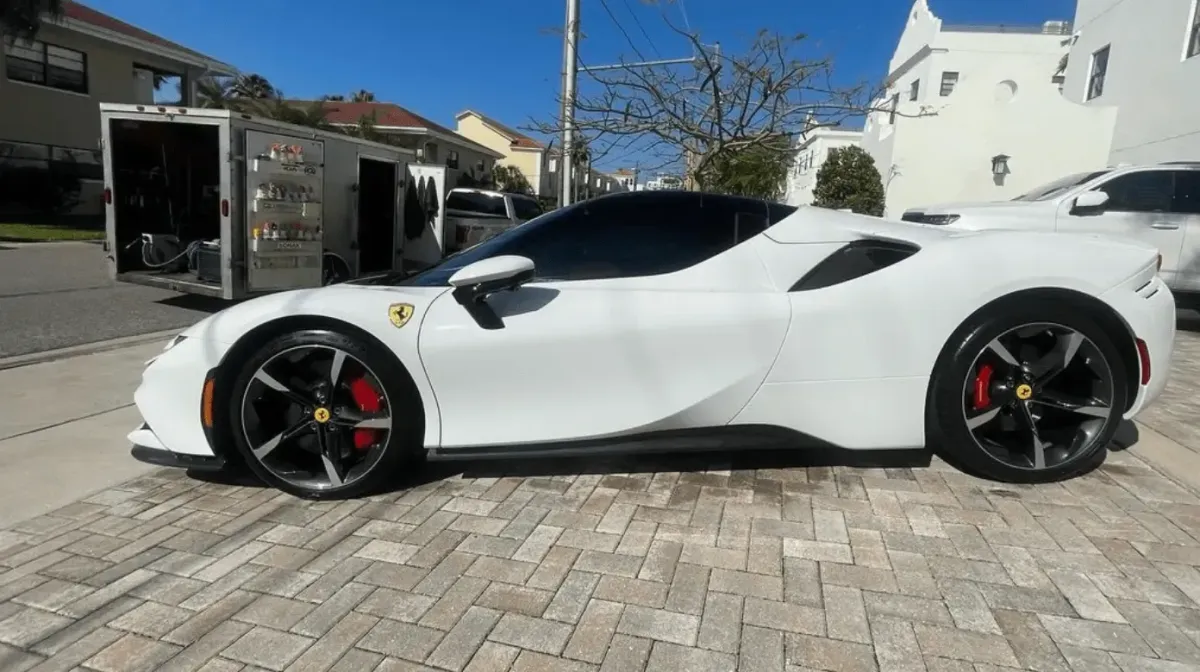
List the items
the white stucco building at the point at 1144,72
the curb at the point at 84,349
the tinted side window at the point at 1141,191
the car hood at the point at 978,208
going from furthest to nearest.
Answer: the white stucco building at the point at 1144,72
the tinted side window at the point at 1141,191
the car hood at the point at 978,208
the curb at the point at 84,349

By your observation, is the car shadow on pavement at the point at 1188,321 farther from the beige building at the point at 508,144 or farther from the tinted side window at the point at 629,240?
the beige building at the point at 508,144

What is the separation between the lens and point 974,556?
8.41 ft

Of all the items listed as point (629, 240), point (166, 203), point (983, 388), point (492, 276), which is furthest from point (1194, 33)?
point (166, 203)

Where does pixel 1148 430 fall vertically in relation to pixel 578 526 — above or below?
above

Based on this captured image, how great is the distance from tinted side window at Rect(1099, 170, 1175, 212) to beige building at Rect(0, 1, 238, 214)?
24.4 m

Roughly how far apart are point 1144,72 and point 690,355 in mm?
17599

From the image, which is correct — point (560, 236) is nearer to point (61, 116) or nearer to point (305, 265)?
point (305, 265)

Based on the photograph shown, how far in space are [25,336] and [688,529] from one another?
20.8ft

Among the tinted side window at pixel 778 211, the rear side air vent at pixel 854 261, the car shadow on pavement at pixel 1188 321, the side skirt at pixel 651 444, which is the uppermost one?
the tinted side window at pixel 778 211

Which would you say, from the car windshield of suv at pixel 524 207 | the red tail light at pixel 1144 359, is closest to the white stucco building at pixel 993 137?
the car windshield of suv at pixel 524 207

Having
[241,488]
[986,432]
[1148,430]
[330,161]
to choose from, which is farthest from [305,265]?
[1148,430]

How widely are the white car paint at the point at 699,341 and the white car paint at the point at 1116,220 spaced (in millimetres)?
4892

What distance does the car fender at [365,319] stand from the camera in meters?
2.89

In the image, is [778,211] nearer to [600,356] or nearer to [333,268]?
[600,356]
